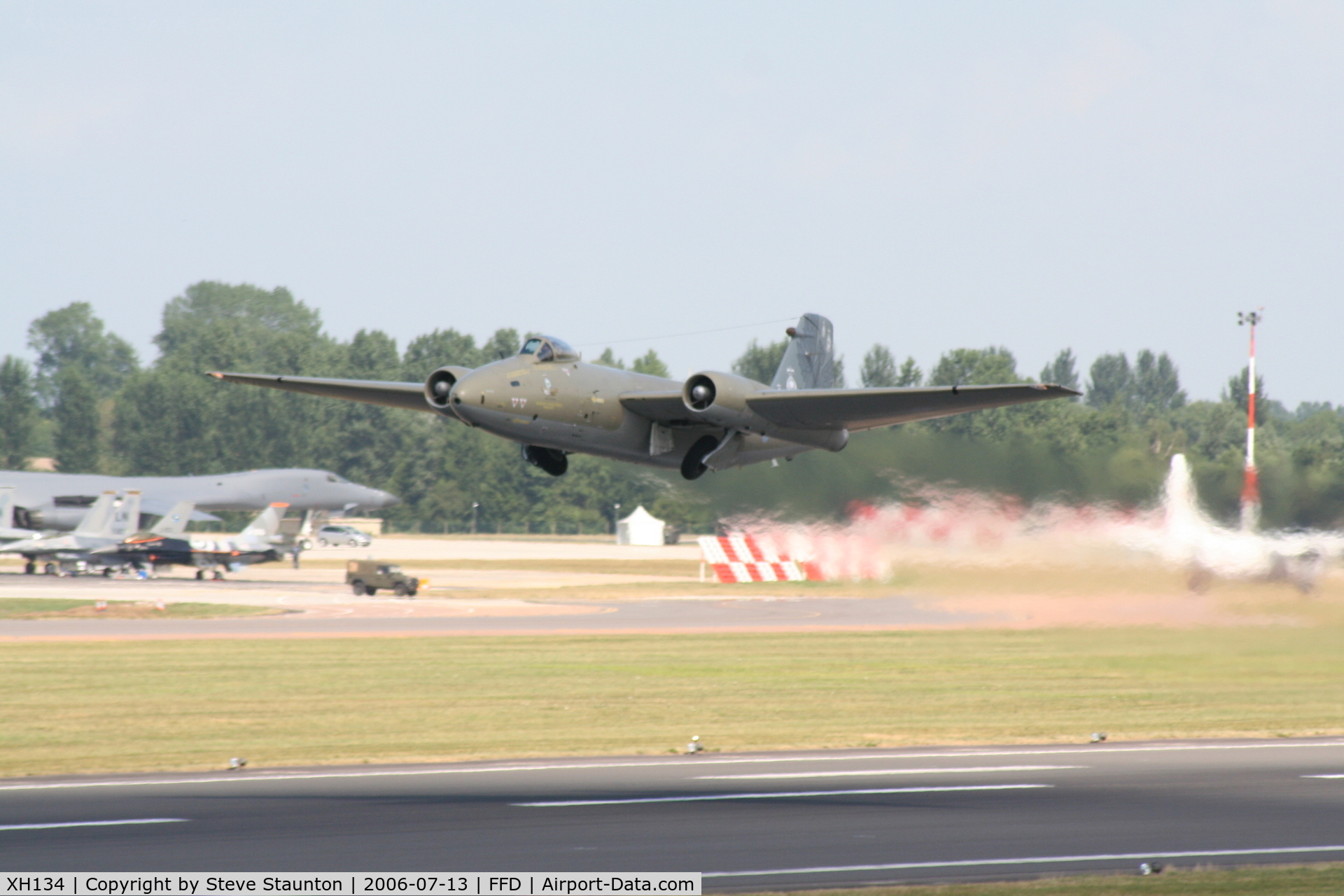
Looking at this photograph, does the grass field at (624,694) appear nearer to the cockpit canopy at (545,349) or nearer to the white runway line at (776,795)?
the white runway line at (776,795)

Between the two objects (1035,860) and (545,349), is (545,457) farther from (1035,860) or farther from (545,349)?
(1035,860)

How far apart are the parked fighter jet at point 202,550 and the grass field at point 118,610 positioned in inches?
562

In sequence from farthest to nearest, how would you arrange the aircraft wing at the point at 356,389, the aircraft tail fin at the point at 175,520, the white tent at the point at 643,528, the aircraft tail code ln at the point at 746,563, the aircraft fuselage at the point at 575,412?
the white tent at the point at 643,528 < the aircraft tail fin at the point at 175,520 < the aircraft tail code ln at the point at 746,563 < the aircraft wing at the point at 356,389 < the aircraft fuselage at the point at 575,412

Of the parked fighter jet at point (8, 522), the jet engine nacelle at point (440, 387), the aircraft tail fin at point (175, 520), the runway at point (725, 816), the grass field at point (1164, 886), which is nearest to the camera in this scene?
the grass field at point (1164, 886)

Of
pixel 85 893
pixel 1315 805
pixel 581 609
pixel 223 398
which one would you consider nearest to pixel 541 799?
pixel 85 893

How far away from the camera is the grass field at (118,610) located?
206 ft

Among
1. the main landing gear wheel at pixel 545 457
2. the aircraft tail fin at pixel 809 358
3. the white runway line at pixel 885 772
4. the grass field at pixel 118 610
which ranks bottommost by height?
the grass field at pixel 118 610

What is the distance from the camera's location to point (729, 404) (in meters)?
21.1

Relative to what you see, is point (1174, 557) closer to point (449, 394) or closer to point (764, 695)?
point (764, 695)

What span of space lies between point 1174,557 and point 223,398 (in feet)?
404

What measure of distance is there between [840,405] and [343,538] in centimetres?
11294

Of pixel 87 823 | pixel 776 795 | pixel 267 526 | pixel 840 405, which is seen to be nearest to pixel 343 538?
pixel 267 526
